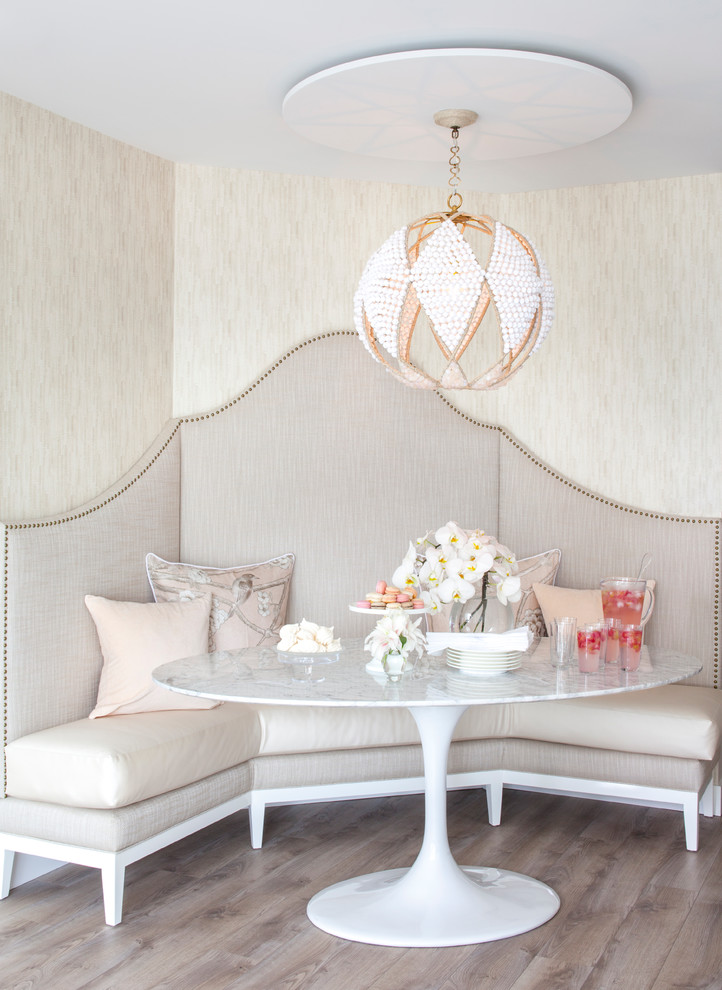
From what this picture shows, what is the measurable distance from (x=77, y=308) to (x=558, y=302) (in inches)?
78.5

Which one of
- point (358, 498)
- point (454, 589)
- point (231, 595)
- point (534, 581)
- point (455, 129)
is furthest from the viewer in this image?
point (358, 498)

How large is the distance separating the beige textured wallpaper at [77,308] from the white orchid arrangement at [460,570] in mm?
1396

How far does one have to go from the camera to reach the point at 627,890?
9.66 feet

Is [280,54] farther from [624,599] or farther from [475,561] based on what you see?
[624,599]

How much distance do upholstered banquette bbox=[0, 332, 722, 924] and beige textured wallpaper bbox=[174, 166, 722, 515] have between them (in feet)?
0.52

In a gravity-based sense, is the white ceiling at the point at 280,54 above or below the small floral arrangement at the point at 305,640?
above

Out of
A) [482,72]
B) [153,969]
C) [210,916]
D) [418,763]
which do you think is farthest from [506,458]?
[153,969]

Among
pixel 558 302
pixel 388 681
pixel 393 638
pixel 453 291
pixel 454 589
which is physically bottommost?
pixel 388 681

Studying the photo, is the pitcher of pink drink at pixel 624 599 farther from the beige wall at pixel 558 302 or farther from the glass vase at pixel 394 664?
the beige wall at pixel 558 302

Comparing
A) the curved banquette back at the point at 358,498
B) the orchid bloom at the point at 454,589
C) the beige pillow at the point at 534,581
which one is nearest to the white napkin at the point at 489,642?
the orchid bloom at the point at 454,589


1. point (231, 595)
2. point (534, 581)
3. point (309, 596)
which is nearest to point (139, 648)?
point (231, 595)

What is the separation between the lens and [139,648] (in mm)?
3287

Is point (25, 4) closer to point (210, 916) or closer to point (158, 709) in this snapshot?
point (158, 709)

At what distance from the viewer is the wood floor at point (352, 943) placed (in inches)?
95.2
